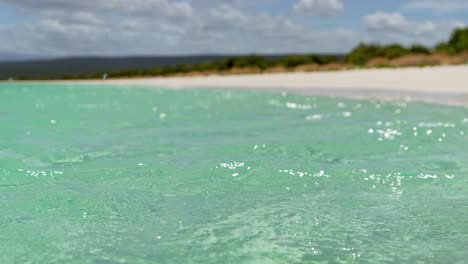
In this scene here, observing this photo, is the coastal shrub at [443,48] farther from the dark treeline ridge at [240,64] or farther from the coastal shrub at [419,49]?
the dark treeline ridge at [240,64]

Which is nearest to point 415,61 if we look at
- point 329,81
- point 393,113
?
point 329,81

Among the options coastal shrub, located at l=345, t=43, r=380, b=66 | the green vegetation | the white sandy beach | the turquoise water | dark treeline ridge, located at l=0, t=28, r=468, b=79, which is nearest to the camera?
the turquoise water

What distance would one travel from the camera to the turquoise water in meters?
3.48

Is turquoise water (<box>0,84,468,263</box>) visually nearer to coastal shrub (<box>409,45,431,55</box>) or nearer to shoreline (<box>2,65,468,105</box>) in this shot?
shoreline (<box>2,65,468,105</box>)

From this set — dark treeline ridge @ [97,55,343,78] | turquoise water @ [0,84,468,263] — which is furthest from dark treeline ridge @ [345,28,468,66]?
turquoise water @ [0,84,468,263]

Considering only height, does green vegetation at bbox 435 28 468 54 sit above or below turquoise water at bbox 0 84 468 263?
above

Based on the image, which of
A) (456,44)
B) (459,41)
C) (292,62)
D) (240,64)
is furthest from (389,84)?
(240,64)

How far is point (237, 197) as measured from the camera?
4.82 m

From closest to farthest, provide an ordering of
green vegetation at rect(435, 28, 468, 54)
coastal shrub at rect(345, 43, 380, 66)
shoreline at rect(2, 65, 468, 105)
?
shoreline at rect(2, 65, 468, 105) < green vegetation at rect(435, 28, 468, 54) < coastal shrub at rect(345, 43, 380, 66)

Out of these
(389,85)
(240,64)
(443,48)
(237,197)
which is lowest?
(237,197)

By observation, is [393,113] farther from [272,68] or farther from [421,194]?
[272,68]

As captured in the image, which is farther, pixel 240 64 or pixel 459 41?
pixel 240 64

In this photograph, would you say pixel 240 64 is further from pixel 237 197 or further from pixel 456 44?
pixel 237 197

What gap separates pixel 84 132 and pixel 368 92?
1398 cm
